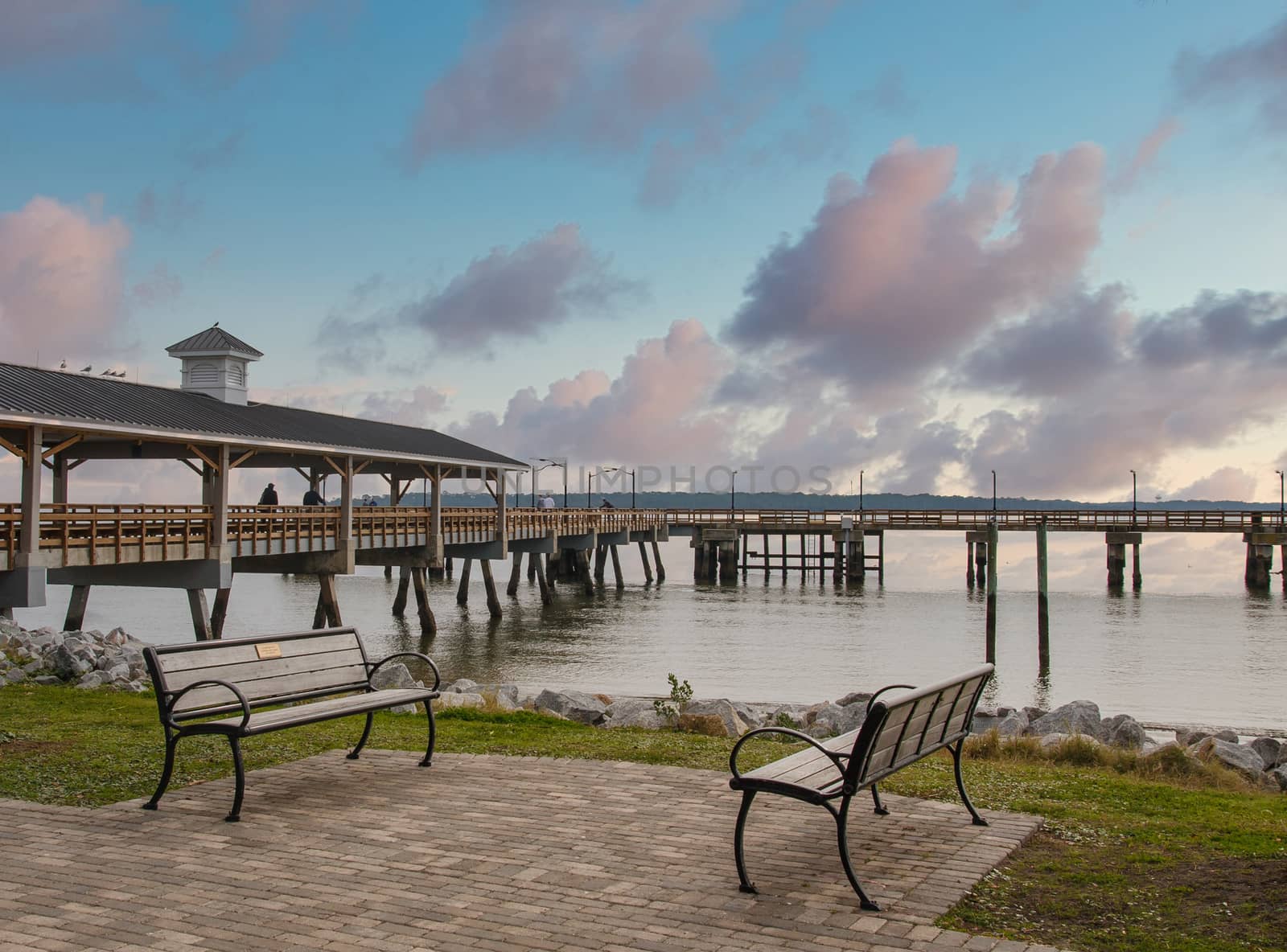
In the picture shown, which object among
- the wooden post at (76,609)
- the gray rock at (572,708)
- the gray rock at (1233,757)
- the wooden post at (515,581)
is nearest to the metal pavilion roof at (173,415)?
the wooden post at (76,609)

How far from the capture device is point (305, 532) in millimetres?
27016

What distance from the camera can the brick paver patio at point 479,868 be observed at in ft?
15.6

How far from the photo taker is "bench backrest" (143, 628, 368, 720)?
279 inches

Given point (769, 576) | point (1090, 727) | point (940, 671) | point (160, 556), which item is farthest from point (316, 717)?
point (769, 576)

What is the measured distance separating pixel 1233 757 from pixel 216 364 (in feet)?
90.6

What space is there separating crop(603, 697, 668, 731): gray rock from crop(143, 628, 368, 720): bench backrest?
3.76 metres

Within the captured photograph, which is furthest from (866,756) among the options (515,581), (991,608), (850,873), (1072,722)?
(515,581)

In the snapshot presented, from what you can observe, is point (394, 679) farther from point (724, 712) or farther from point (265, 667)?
point (265, 667)

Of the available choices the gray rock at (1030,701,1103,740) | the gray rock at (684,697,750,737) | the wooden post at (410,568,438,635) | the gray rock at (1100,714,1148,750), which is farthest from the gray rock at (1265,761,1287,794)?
the wooden post at (410,568,438,635)

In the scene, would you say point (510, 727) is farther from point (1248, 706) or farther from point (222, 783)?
point (1248, 706)

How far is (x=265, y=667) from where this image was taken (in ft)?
25.4

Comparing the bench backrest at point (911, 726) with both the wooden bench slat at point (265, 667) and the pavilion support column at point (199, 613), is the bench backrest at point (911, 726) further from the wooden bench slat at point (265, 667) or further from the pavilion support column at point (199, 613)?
the pavilion support column at point (199, 613)

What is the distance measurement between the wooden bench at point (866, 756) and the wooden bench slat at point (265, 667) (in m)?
3.61

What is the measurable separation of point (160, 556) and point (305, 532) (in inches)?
241
